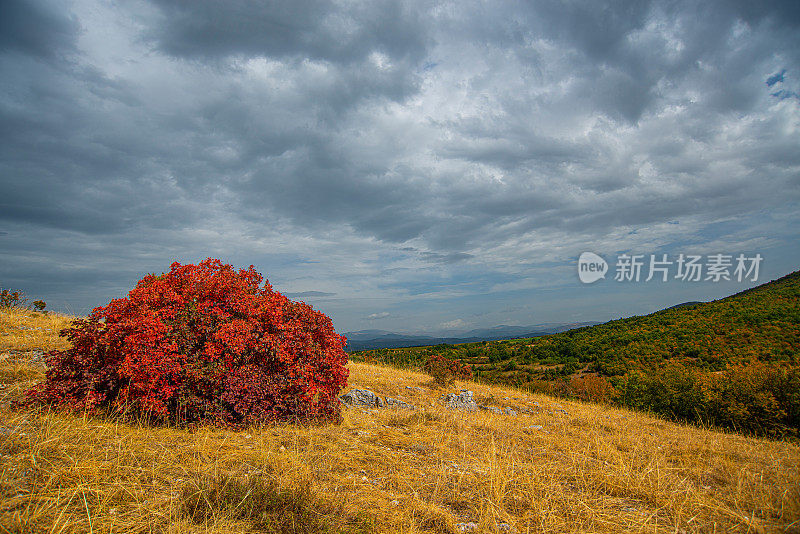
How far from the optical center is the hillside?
32.0ft

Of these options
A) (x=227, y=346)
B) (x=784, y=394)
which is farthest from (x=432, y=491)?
(x=784, y=394)

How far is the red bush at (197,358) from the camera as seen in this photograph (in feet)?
17.9

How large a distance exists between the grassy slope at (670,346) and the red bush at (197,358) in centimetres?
1381

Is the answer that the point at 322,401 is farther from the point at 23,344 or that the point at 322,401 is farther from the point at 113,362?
the point at 23,344

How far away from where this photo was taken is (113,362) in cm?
578

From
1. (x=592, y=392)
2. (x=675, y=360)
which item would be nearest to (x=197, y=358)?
(x=592, y=392)

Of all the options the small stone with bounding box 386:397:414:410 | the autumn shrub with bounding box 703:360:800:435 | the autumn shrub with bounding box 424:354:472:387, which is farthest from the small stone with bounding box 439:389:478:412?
the autumn shrub with bounding box 703:360:800:435

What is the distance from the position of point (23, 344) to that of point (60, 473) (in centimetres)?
937

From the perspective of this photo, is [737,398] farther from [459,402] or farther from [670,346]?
[670,346]

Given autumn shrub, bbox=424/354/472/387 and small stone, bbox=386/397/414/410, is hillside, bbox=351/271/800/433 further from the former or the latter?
small stone, bbox=386/397/414/410

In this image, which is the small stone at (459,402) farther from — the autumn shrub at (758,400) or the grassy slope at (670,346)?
the grassy slope at (670,346)

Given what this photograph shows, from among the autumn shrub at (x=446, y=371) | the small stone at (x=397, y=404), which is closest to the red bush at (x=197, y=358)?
the small stone at (x=397, y=404)

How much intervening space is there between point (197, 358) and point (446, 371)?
10.0 metres

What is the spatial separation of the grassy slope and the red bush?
544 inches
